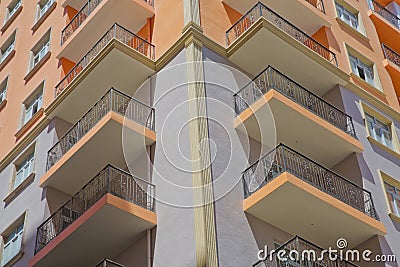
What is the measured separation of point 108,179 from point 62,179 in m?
3.76

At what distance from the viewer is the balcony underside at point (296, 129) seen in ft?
68.0

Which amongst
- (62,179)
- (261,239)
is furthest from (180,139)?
(62,179)

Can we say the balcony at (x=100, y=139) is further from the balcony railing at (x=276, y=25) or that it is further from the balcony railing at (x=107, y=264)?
the balcony railing at (x=276, y=25)

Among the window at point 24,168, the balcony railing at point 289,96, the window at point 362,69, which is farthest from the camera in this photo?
the window at point 362,69

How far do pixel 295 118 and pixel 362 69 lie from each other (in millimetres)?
6904

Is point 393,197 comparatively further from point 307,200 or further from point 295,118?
point 307,200

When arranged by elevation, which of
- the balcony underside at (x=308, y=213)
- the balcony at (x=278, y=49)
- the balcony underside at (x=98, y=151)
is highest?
the balcony at (x=278, y=49)

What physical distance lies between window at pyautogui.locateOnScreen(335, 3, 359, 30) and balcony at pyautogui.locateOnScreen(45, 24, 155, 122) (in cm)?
889

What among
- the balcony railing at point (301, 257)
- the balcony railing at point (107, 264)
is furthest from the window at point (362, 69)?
the balcony railing at point (107, 264)

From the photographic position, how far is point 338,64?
2512cm

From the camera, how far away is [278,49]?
23.1m

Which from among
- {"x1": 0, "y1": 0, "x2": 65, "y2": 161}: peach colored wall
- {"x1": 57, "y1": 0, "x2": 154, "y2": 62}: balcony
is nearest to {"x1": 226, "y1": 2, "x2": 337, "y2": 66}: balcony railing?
{"x1": 57, "y1": 0, "x2": 154, "y2": 62}: balcony

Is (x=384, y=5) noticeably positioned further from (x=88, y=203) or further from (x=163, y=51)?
(x=88, y=203)

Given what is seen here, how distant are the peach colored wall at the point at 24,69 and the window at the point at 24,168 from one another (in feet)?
4.41
